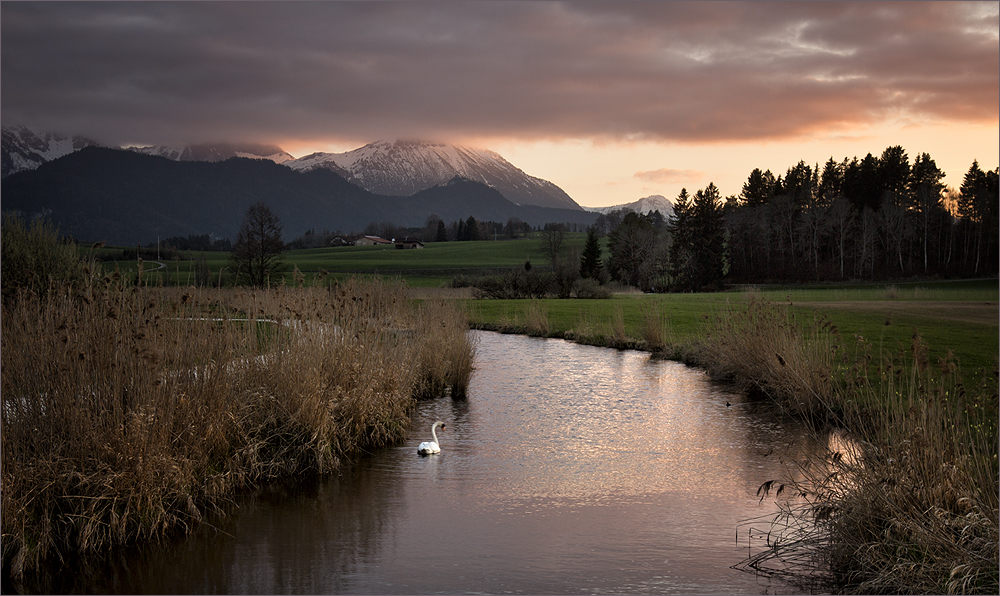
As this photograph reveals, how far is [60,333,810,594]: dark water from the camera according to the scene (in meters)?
6.14

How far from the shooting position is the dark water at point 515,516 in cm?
614

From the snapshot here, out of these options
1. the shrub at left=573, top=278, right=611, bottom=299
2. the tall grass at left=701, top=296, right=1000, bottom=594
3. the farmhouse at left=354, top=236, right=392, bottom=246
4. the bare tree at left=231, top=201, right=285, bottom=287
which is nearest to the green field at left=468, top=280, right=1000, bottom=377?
the tall grass at left=701, top=296, right=1000, bottom=594

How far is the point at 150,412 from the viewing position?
693 centimetres

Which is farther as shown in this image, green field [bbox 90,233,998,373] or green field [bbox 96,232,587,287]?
green field [bbox 96,232,587,287]

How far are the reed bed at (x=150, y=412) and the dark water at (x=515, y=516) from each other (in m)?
0.49

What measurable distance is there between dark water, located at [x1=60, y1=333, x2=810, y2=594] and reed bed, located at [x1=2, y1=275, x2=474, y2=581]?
1.60ft

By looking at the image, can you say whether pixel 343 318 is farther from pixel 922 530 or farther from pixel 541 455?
pixel 922 530

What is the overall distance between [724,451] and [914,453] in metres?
5.27

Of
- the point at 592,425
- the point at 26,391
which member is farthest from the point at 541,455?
the point at 26,391

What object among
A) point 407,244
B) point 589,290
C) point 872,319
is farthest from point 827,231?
point 407,244

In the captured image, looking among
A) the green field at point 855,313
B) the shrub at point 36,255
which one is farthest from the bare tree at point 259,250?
the shrub at point 36,255

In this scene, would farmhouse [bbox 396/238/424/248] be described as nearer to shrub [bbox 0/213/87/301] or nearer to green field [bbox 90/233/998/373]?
green field [bbox 90/233/998/373]

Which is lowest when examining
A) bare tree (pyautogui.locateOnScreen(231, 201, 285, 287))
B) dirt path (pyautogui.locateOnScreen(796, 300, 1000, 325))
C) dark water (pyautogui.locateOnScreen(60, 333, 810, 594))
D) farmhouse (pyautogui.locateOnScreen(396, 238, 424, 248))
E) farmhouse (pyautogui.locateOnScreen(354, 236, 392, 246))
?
dark water (pyautogui.locateOnScreen(60, 333, 810, 594))

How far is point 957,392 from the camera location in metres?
6.07
